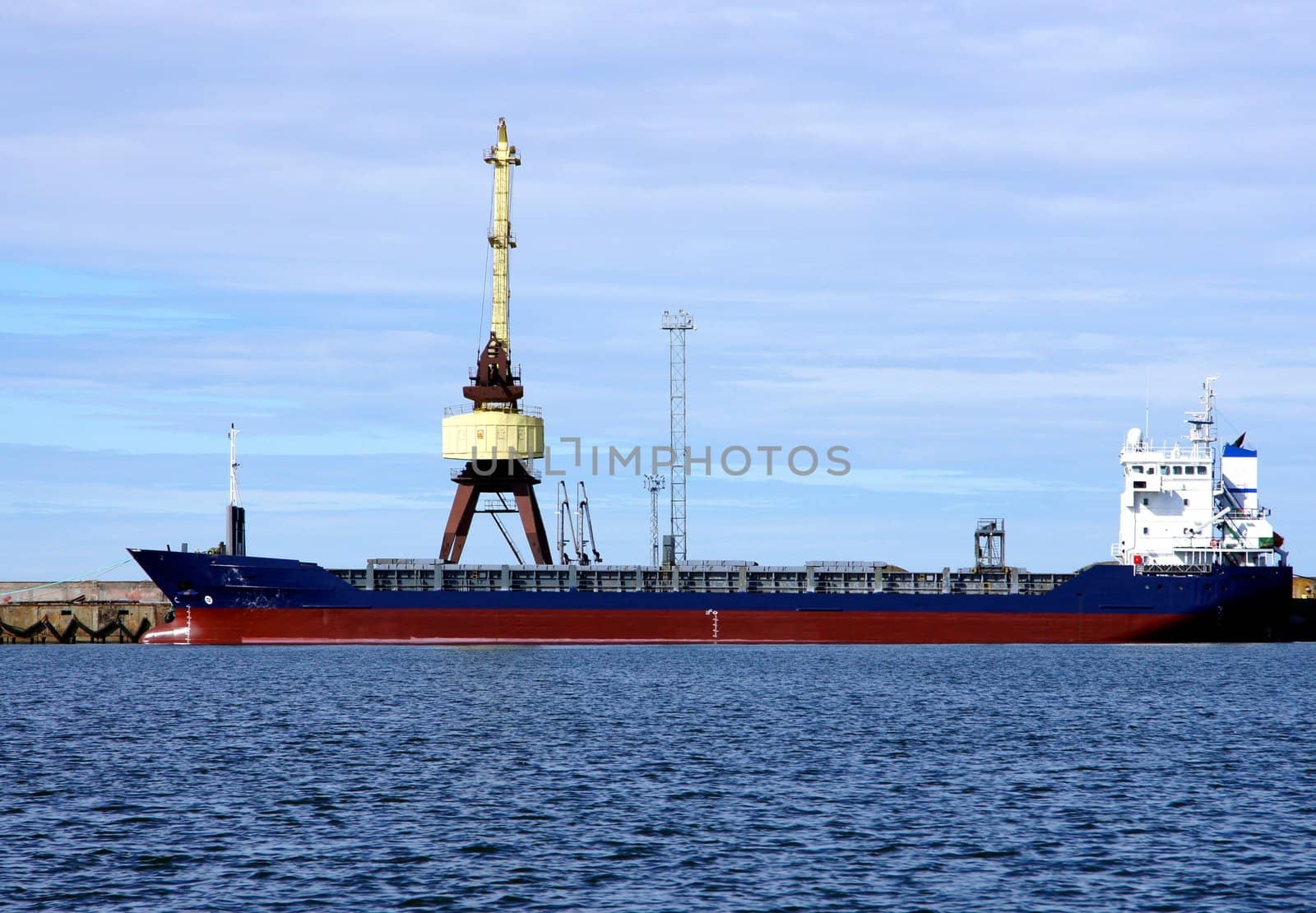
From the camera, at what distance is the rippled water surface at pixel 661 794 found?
1861 cm

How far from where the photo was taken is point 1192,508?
63031mm

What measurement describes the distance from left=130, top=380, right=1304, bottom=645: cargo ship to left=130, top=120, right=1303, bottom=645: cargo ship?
0.07m

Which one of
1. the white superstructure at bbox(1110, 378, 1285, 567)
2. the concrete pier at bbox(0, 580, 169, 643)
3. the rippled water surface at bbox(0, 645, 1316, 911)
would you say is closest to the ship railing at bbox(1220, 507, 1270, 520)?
the white superstructure at bbox(1110, 378, 1285, 567)

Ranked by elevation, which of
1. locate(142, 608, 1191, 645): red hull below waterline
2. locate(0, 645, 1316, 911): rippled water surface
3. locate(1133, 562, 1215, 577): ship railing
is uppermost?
locate(1133, 562, 1215, 577): ship railing

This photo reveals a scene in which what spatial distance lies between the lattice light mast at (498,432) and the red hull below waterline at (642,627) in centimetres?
496

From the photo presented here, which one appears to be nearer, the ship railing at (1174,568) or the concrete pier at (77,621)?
the ship railing at (1174,568)

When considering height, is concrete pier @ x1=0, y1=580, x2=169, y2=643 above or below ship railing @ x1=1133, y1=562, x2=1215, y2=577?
below

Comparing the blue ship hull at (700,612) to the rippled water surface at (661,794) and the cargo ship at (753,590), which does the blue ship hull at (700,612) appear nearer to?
the cargo ship at (753,590)

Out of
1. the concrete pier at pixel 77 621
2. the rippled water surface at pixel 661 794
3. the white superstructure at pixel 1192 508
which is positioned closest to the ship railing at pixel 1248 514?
the white superstructure at pixel 1192 508

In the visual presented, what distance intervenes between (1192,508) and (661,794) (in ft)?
146

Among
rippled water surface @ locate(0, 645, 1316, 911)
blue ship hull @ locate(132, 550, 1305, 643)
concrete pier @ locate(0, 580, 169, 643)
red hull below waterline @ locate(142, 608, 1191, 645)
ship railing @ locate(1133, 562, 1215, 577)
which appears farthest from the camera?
concrete pier @ locate(0, 580, 169, 643)

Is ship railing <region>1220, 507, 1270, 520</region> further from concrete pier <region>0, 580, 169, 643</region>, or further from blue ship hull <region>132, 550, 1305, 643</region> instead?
concrete pier <region>0, 580, 169, 643</region>

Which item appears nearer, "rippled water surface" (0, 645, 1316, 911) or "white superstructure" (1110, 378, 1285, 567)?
"rippled water surface" (0, 645, 1316, 911)

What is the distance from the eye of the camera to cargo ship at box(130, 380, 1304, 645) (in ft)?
197
